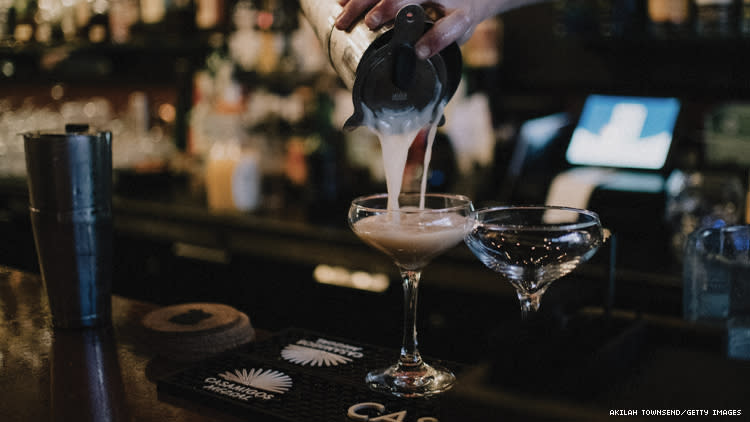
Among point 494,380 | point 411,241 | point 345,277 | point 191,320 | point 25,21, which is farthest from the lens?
point 25,21

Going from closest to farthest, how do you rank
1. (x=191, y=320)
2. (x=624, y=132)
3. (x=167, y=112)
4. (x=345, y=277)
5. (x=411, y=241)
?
(x=411, y=241) < (x=191, y=320) < (x=624, y=132) < (x=345, y=277) < (x=167, y=112)

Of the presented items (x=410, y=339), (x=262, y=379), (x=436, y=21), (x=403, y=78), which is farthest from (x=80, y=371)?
(x=436, y=21)

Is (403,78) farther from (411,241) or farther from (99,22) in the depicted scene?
(99,22)

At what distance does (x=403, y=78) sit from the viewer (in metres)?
1.23

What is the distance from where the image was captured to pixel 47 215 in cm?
138

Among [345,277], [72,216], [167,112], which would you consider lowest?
[345,277]

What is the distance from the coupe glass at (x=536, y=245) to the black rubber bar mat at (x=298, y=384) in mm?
206

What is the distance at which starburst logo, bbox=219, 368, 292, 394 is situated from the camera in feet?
3.64

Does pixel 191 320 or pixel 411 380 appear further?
pixel 191 320

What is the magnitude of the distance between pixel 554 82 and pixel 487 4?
7.00ft

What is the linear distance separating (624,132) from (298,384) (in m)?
1.87

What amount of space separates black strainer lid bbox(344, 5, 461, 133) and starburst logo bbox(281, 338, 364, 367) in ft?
1.20

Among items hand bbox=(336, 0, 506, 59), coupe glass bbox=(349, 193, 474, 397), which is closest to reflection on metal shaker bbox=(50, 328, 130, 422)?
coupe glass bbox=(349, 193, 474, 397)

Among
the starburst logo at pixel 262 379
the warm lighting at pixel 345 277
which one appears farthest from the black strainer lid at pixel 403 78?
the warm lighting at pixel 345 277
